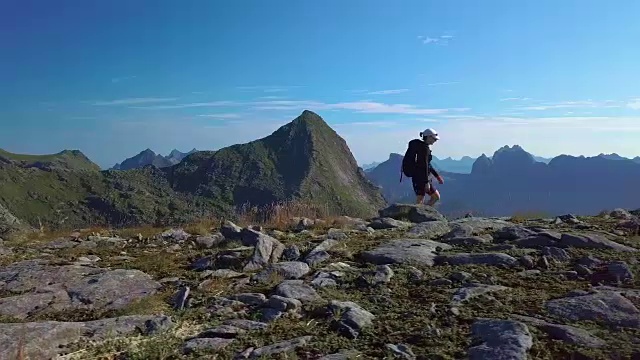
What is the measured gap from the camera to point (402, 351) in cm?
426

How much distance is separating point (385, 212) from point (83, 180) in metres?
128

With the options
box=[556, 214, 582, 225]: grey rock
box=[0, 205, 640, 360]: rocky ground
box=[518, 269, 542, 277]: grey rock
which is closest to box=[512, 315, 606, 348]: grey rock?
A: box=[0, 205, 640, 360]: rocky ground

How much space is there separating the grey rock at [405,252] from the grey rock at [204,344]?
3.43 m

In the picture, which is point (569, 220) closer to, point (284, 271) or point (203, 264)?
point (284, 271)

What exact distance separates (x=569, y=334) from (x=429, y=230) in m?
5.77

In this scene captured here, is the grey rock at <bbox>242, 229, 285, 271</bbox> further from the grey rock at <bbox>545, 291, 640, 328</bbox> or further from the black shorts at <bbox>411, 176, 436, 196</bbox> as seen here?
the black shorts at <bbox>411, 176, 436, 196</bbox>

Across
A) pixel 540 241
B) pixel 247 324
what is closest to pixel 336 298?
pixel 247 324

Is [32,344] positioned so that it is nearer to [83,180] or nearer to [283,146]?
[83,180]

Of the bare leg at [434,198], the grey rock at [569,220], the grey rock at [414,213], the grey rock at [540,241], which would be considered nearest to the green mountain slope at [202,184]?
the grey rock at [414,213]

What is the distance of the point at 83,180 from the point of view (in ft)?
407

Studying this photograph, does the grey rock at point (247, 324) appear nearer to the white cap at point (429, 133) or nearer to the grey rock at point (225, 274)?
the grey rock at point (225, 274)

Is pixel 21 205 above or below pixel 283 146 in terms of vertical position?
below

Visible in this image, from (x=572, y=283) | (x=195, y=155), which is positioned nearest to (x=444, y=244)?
(x=572, y=283)

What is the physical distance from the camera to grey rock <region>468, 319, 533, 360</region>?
13.5 ft
